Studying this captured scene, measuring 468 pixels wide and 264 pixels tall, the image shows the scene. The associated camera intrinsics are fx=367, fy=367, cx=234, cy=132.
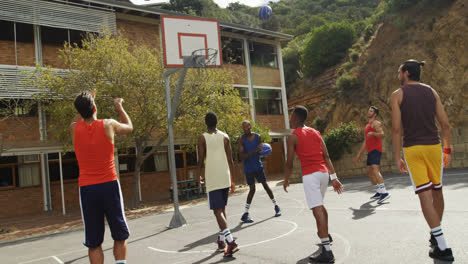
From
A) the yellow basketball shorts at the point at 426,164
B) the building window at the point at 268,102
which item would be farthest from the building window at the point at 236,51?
the yellow basketball shorts at the point at 426,164

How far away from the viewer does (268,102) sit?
2655 cm

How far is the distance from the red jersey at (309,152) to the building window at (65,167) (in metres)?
15.6

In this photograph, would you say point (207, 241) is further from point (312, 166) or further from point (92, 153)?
point (92, 153)

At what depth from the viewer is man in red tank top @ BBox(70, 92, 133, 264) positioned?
374 cm

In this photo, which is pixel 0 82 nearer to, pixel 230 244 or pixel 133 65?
pixel 133 65

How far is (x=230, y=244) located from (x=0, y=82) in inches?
562

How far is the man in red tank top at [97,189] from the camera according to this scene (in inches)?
147

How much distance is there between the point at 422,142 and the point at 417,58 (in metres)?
19.5

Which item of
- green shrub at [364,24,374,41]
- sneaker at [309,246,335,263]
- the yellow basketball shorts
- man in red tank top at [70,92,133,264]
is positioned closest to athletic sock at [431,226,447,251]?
the yellow basketball shorts

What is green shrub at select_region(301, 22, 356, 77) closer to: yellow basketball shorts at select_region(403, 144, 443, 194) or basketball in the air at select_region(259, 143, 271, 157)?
basketball in the air at select_region(259, 143, 271, 157)

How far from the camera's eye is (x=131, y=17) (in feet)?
66.0

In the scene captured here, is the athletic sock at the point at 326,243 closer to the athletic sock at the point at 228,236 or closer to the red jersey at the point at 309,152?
the red jersey at the point at 309,152

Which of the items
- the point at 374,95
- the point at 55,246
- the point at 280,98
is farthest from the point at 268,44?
the point at 55,246

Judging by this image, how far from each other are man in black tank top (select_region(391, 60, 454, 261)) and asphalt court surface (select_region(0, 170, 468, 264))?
63cm
